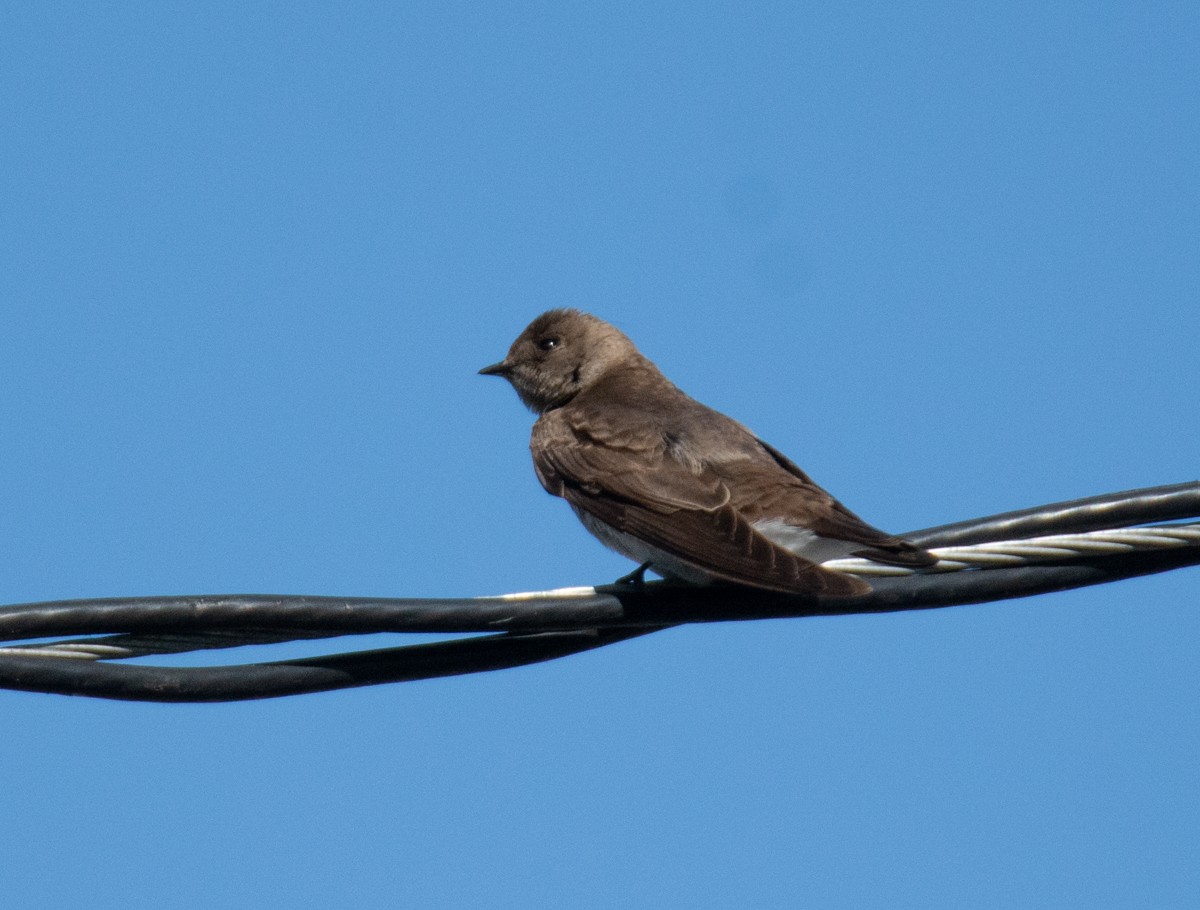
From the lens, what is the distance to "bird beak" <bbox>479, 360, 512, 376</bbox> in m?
9.12

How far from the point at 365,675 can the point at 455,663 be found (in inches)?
9.5

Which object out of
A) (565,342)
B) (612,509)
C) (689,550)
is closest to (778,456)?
(612,509)

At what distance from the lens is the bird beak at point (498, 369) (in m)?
9.12

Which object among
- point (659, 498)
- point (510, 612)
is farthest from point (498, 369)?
point (510, 612)

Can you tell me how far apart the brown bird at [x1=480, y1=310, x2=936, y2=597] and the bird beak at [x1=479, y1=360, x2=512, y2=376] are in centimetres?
128

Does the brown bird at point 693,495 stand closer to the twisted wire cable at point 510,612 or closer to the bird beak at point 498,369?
the twisted wire cable at point 510,612

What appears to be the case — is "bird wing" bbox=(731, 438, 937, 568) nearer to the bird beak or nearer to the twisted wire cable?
the twisted wire cable

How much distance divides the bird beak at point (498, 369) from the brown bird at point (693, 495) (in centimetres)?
128

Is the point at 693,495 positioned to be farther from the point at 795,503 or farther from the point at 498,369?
the point at 498,369

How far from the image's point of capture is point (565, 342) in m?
8.89

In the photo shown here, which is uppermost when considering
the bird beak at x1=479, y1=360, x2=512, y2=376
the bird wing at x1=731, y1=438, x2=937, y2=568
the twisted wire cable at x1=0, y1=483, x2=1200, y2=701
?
the bird beak at x1=479, y1=360, x2=512, y2=376

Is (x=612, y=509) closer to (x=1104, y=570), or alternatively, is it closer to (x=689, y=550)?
(x=689, y=550)

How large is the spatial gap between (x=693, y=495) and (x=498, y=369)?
3.54 meters

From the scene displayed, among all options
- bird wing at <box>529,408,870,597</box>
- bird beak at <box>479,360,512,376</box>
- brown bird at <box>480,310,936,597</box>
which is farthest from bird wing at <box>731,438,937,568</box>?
bird beak at <box>479,360,512,376</box>
